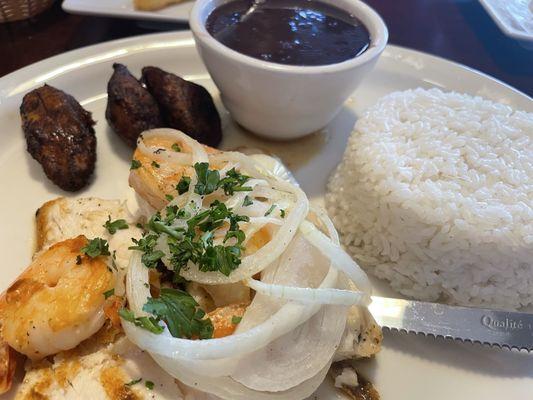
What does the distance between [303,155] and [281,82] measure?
60cm

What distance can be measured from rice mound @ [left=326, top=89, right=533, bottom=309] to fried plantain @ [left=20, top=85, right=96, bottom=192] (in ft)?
3.90

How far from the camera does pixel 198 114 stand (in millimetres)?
2631

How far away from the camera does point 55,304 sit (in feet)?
5.60

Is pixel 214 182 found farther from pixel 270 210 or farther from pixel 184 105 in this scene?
pixel 184 105

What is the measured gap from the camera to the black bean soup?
246 centimetres

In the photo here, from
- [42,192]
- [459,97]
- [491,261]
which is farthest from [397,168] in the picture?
[42,192]

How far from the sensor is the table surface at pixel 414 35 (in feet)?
11.9

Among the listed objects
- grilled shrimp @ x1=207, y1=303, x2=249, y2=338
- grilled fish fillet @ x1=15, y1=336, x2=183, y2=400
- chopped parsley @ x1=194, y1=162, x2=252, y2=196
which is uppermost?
chopped parsley @ x1=194, y1=162, x2=252, y2=196

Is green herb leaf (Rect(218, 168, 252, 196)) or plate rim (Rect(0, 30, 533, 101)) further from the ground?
green herb leaf (Rect(218, 168, 252, 196))

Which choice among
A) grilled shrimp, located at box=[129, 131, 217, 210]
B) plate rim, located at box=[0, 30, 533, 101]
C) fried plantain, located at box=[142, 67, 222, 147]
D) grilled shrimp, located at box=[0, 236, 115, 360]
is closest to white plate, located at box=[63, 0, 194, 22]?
plate rim, located at box=[0, 30, 533, 101]

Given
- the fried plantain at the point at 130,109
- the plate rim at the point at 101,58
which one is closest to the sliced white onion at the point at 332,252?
the fried plantain at the point at 130,109

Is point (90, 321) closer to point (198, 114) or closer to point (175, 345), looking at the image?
point (175, 345)

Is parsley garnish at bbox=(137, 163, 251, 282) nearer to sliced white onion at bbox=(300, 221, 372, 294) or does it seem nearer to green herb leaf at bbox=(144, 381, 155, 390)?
sliced white onion at bbox=(300, 221, 372, 294)

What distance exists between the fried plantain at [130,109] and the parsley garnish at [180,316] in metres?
1.10
